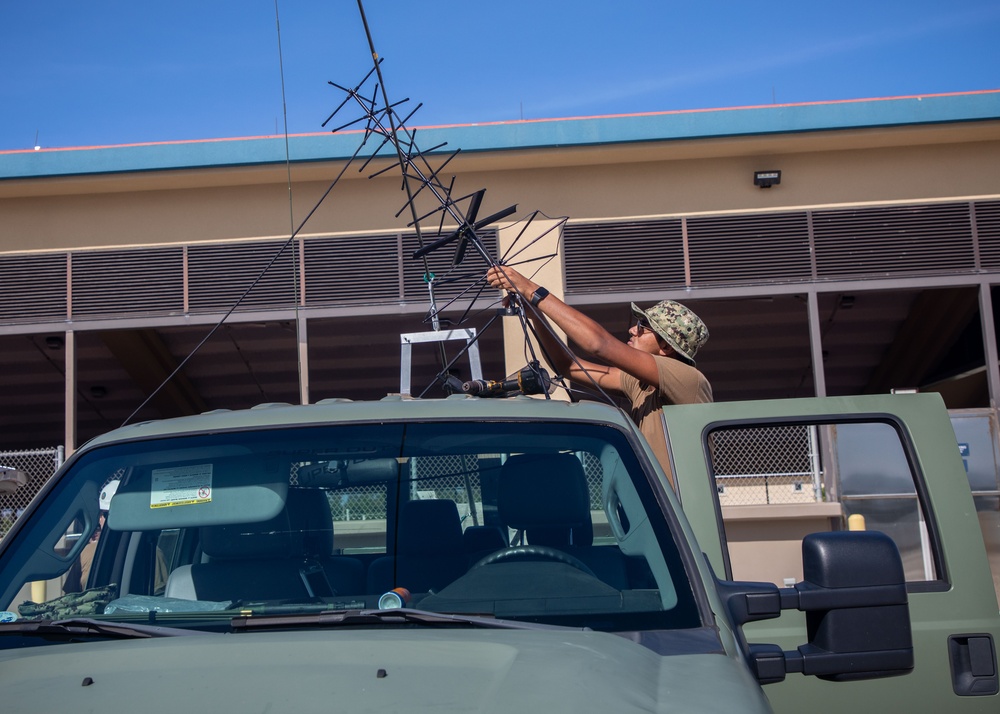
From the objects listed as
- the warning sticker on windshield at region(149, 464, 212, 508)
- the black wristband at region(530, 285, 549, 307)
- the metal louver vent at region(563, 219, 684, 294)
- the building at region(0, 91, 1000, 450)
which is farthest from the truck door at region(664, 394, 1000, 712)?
the metal louver vent at region(563, 219, 684, 294)

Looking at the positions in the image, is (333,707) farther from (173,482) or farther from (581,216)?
(581,216)

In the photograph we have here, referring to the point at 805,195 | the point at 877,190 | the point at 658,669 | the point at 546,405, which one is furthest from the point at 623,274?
the point at 658,669

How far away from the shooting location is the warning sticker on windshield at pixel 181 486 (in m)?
2.57

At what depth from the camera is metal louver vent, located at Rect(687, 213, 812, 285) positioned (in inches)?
425

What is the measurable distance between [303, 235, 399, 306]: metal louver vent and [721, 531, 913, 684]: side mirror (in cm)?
918

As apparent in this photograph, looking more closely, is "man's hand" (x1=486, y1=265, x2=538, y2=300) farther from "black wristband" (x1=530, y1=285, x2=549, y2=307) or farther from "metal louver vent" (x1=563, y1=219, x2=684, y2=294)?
"metal louver vent" (x1=563, y1=219, x2=684, y2=294)

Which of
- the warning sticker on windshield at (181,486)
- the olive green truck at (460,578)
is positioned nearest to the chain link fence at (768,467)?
the olive green truck at (460,578)

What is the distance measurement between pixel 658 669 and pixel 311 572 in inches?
41.7

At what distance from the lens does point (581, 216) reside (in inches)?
439

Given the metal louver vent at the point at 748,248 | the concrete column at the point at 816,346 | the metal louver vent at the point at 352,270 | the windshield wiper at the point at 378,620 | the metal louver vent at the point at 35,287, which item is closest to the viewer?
the windshield wiper at the point at 378,620

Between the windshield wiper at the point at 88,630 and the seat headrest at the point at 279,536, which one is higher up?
the seat headrest at the point at 279,536

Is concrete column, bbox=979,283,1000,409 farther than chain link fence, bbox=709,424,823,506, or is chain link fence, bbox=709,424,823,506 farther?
concrete column, bbox=979,283,1000,409

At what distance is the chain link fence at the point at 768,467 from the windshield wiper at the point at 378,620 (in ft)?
24.8

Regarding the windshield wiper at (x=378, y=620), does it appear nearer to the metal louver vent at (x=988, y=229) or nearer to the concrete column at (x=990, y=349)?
the concrete column at (x=990, y=349)
